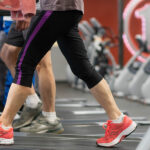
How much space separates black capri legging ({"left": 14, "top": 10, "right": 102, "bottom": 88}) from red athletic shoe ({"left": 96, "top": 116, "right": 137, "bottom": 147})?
0.27 m

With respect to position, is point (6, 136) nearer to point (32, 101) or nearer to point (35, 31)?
point (35, 31)

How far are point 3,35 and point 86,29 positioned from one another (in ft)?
15.3

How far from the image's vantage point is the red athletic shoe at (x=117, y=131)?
237cm

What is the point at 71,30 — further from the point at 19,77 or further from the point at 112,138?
the point at 112,138

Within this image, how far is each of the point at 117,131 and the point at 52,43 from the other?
2.03ft

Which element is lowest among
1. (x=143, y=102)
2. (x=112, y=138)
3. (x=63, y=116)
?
(x=143, y=102)

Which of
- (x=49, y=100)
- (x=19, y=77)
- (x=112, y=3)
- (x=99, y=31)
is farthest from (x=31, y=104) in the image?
(x=112, y=3)

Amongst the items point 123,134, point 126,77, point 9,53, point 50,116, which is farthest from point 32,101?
point 126,77

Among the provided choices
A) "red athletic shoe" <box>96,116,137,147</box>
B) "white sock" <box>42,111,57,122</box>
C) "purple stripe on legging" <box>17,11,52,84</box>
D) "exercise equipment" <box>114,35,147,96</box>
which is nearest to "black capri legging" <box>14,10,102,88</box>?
"purple stripe on legging" <box>17,11,52,84</box>

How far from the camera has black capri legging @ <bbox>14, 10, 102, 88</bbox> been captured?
2.28 metres

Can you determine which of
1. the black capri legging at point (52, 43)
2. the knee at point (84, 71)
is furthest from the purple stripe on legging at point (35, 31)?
the knee at point (84, 71)

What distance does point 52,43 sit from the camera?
235 cm

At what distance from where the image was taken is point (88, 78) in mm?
2400

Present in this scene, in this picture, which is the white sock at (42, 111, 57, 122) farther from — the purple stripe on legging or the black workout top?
the black workout top
